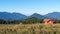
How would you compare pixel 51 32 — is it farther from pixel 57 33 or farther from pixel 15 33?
pixel 15 33

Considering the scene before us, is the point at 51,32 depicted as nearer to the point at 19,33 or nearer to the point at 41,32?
the point at 41,32

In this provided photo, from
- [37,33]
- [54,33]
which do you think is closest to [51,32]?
[54,33]

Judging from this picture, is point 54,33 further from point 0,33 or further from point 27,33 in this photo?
point 0,33

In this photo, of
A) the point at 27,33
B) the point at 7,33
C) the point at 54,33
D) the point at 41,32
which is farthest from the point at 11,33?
the point at 54,33

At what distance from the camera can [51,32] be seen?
1020cm

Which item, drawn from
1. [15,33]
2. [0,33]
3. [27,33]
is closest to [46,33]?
[27,33]

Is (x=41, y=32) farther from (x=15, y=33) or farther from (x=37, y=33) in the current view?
(x=15, y=33)

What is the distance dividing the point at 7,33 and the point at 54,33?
241cm

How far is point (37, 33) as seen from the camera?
979 centimetres

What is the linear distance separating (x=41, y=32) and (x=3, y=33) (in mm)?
1949

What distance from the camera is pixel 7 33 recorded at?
9.90m

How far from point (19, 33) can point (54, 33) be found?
5.93ft

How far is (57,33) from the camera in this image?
9.81m

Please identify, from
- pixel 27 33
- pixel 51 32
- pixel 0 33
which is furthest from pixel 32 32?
pixel 0 33
